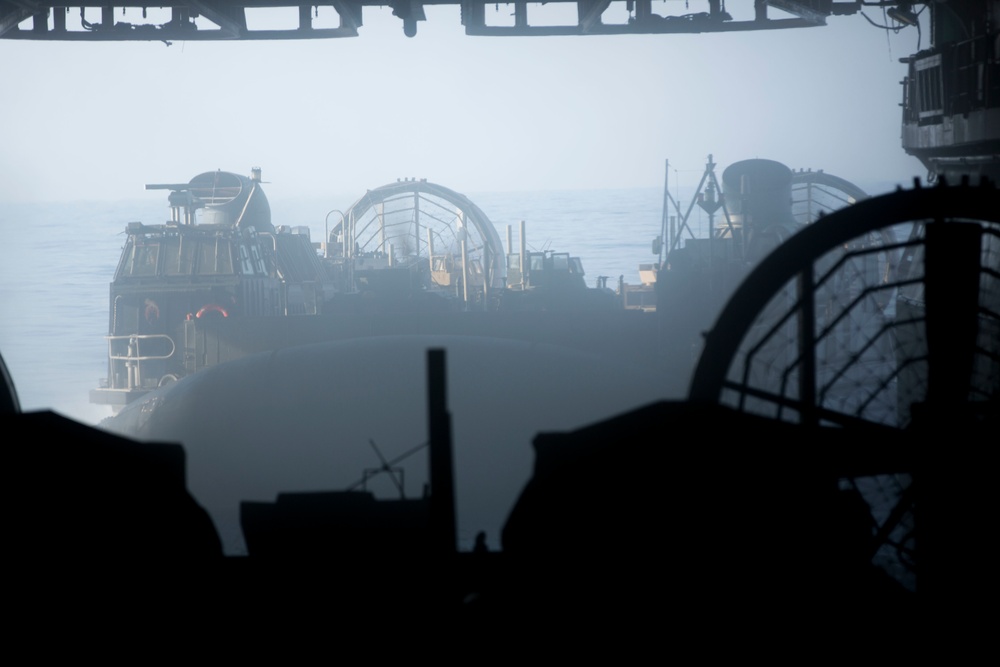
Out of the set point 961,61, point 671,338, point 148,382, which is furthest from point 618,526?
point 148,382

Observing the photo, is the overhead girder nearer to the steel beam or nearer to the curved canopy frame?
the steel beam

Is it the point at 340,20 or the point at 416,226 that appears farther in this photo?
the point at 416,226

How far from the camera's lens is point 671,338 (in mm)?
21641

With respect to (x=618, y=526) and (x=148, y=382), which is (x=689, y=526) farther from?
(x=148, y=382)

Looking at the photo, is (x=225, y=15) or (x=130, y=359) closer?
(x=225, y=15)

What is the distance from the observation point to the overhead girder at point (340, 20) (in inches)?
507

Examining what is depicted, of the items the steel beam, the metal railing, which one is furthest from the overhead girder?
the metal railing

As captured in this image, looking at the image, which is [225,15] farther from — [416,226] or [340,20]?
[416,226]

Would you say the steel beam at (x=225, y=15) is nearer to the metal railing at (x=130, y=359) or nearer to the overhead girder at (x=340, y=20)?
the overhead girder at (x=340, y=20)

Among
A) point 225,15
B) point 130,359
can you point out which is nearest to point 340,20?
point 225,15

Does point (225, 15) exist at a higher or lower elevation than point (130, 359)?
higher

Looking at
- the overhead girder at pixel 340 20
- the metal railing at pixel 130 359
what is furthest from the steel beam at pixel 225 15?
the metal railing at pixel 130 359

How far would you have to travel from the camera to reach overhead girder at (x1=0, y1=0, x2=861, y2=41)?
42.3ft

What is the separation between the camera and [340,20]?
13328 mm
